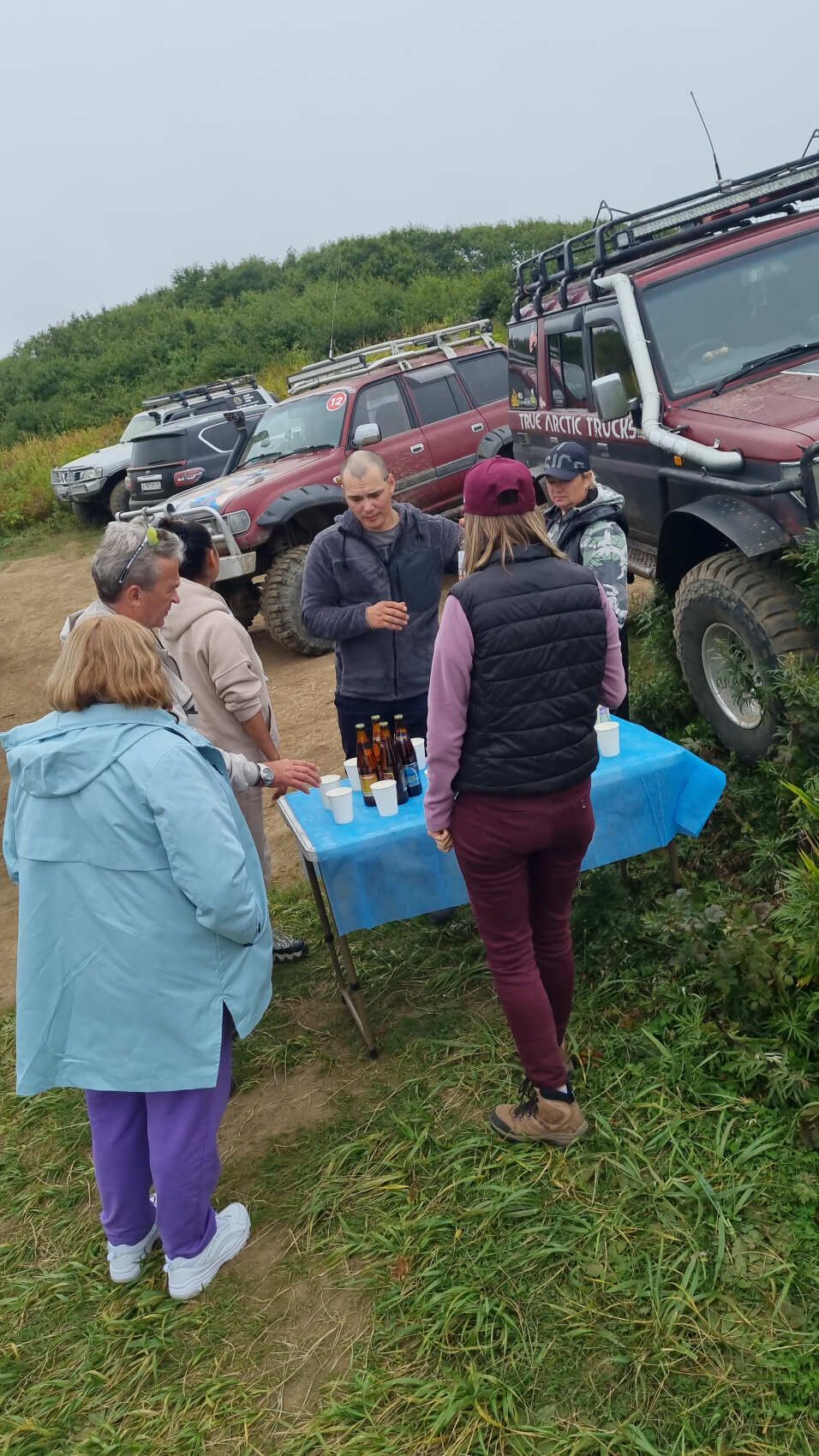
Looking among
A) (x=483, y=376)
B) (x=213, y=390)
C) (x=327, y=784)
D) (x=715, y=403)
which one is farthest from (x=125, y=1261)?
(x=213, y=390)

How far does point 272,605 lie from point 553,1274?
613 centimetres

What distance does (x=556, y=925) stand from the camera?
2828 mm

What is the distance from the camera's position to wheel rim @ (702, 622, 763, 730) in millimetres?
3912

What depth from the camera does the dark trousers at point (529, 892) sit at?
2596 millimetres

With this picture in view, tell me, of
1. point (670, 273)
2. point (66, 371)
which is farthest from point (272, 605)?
point (66, 371)

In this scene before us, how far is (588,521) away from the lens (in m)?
3.86

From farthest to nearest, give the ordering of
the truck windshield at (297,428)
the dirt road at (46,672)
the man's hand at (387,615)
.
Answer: the truck windshield at (297,428) → the dirt road at (46,672) → the man's hand at (387,615)

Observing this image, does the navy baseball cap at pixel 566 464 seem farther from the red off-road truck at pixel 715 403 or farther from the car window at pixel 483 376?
the car window at pixel 483 376

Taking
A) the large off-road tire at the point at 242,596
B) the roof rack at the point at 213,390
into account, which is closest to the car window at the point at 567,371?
the large off-road tire at the point at 242,596

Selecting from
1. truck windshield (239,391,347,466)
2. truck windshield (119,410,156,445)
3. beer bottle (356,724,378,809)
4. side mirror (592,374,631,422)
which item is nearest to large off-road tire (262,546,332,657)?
truck windshield (239,391,347,466)

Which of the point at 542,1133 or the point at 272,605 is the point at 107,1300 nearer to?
the point at 542,1133

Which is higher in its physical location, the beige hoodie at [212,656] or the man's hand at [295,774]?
the beige hoodie at [212,656]

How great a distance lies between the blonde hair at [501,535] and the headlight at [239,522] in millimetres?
5590

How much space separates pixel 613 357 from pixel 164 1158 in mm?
4488
